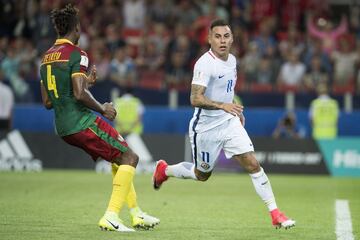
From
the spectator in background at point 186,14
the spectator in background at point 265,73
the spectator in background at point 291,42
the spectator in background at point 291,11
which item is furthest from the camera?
the spectator in background at point 291,11

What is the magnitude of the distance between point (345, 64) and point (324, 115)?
2.03 metres

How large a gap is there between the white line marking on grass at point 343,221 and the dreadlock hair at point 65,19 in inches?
137

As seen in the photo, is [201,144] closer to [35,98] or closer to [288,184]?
[288,184]

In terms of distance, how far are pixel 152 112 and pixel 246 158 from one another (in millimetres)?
11055

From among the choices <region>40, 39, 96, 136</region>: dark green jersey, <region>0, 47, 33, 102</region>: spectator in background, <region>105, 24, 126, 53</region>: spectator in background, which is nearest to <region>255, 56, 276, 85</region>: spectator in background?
<region>105, 24, 126, 53</region>: spectator in background

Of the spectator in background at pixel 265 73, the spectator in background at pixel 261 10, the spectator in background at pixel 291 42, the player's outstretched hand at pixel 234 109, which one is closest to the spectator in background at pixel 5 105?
the spectator in background at pixel 265 73

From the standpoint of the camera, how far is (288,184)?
16.3 m

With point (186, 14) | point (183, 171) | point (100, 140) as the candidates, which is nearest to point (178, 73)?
point (186, 14)

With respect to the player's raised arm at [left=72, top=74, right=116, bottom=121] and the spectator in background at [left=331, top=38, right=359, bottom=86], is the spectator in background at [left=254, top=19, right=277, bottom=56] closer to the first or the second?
the spectator in background at [left=331, top=38, right=359, bottom=86]

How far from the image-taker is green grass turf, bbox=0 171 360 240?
9062 mm

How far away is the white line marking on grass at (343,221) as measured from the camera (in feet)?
29.5

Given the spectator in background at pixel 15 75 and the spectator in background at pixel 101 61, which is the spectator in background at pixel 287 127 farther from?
the spectator in background at pixel 15 75

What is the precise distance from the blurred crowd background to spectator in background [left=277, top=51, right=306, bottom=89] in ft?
0.08

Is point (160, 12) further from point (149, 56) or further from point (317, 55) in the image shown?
point (317, 55)
